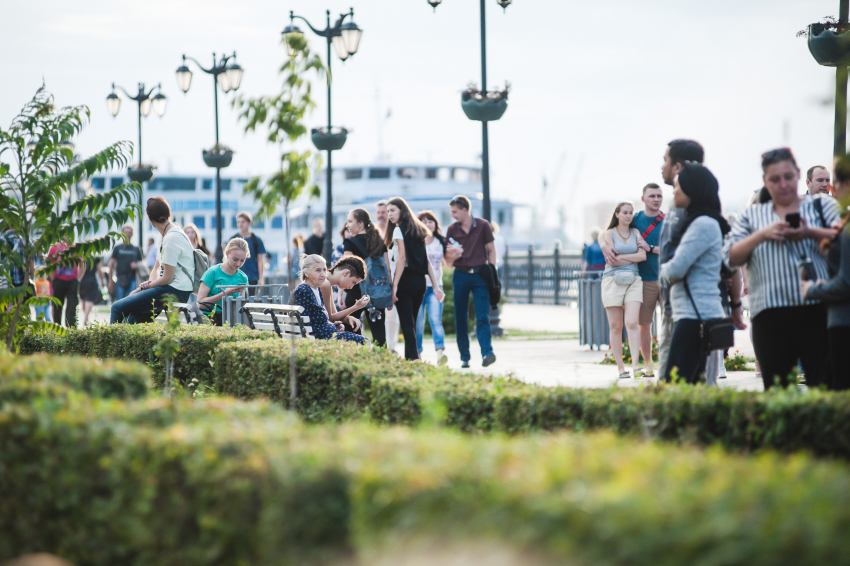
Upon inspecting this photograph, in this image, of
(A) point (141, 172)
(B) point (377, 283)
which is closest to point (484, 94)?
(B) point (377, 283)

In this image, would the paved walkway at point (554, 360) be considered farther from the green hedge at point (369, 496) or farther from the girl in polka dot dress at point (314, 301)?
the green hedge at point (369, 496)

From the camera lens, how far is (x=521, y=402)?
4.20 m

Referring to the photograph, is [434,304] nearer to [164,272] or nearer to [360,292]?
[360,292]

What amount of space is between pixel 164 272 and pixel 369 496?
7274 millimetres

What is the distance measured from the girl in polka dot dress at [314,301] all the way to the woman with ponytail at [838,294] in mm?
4182

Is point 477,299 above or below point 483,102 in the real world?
below

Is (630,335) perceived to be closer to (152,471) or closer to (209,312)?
(209,312)

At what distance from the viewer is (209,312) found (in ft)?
33.1

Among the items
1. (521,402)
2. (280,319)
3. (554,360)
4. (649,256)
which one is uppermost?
(649,256)

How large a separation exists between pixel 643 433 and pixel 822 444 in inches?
28.7

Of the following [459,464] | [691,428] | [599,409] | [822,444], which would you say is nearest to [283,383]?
[599,409]

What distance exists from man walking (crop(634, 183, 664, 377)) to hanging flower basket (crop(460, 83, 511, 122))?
5435mm

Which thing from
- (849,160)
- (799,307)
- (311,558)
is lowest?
(311,558)

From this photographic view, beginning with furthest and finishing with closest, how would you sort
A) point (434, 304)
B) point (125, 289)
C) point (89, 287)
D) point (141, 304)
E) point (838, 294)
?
1. point (125, 289)
2. point (89, 287)
3. point (434, 304)
4. point (141, 304)
5. point (838, 294)
